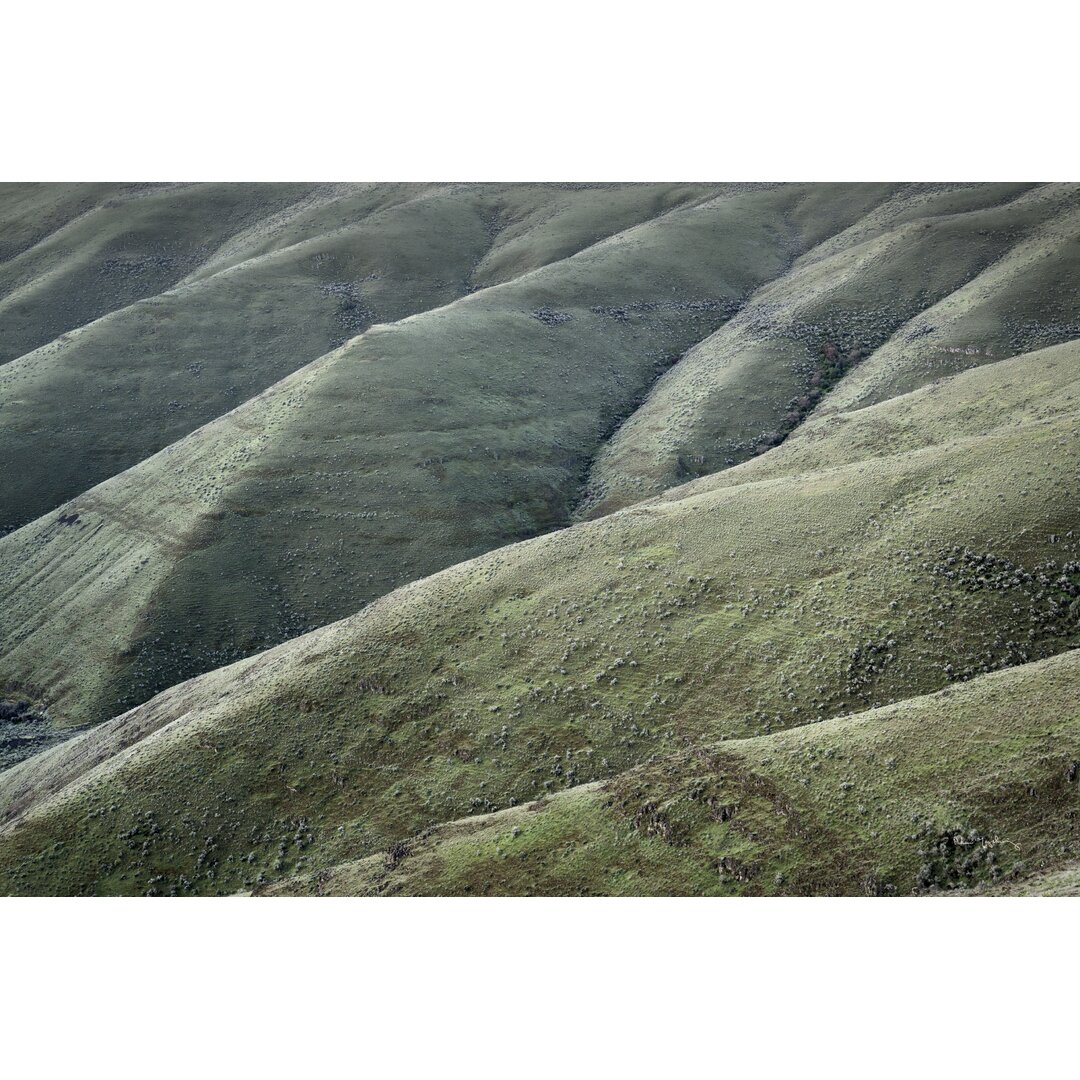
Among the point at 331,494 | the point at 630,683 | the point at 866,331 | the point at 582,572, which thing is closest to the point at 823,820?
the point at 630,683

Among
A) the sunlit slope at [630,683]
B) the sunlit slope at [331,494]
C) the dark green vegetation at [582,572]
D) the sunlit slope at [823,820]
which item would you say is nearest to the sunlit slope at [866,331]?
the dark green vegetation at [582,572]

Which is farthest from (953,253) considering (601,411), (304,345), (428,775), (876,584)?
(428,775)

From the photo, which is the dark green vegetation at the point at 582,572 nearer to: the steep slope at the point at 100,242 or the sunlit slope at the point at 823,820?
the sunlit slope at the point at 823,820

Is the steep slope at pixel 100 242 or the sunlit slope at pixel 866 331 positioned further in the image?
the steep slope at pixel 100 242

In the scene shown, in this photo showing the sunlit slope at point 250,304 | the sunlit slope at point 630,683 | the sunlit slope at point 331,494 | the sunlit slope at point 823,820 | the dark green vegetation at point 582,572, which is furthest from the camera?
the sunlit slope at point 250,304

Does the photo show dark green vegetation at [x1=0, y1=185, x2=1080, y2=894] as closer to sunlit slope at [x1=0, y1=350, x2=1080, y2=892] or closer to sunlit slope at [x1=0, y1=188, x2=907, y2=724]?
sunlit slope at [x1=0, y1=350, x2=1080, y2=892]

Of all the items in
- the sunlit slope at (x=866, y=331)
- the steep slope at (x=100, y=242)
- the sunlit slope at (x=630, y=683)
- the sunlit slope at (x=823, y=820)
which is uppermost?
the steep slope at (x=100, y=242)
